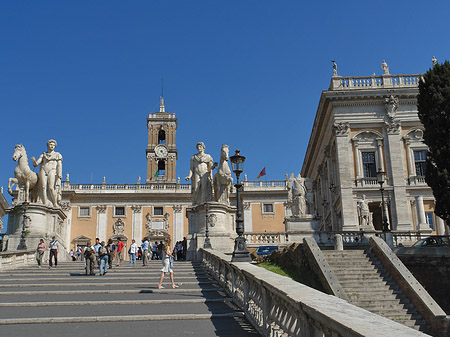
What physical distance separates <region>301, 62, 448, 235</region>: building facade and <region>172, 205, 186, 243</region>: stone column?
26.0m

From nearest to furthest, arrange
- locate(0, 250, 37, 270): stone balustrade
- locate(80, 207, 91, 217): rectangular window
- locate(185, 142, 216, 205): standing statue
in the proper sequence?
locate(0, 250, 37, 270): stone balustrade < locate(185, 142, 216, 205): standing statue < locate(80, 207, 91, 217): rectangular window

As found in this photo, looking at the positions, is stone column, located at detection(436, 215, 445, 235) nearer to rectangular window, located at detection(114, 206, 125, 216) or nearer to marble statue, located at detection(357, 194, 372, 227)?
marble statue, located at detection(357, 194, 372, 227)

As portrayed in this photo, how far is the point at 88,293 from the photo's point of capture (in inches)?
440

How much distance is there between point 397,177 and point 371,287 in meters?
19.4

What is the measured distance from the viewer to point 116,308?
9203mm

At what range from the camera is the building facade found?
34.9 metres

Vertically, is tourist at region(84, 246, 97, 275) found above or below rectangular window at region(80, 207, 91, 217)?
below

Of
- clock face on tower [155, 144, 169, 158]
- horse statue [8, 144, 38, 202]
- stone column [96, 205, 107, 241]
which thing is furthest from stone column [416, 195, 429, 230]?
clock face on tower [155, 144, 169, 158]

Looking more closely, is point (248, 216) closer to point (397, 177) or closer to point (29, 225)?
point (397, 177)

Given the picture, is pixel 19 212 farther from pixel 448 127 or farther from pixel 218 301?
pixel 448 127

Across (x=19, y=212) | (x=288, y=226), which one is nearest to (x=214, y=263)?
(x=19, y=212)

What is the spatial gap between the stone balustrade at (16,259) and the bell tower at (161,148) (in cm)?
4759

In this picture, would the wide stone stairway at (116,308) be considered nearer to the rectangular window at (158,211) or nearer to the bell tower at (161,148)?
the rectangular window at (158,211)

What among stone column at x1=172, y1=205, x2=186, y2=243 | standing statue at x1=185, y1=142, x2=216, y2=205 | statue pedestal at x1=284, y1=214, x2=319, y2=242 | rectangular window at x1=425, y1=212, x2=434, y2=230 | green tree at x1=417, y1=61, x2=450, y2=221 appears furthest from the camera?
stone column at x1=172, y1=205, x2=186, y2=243
